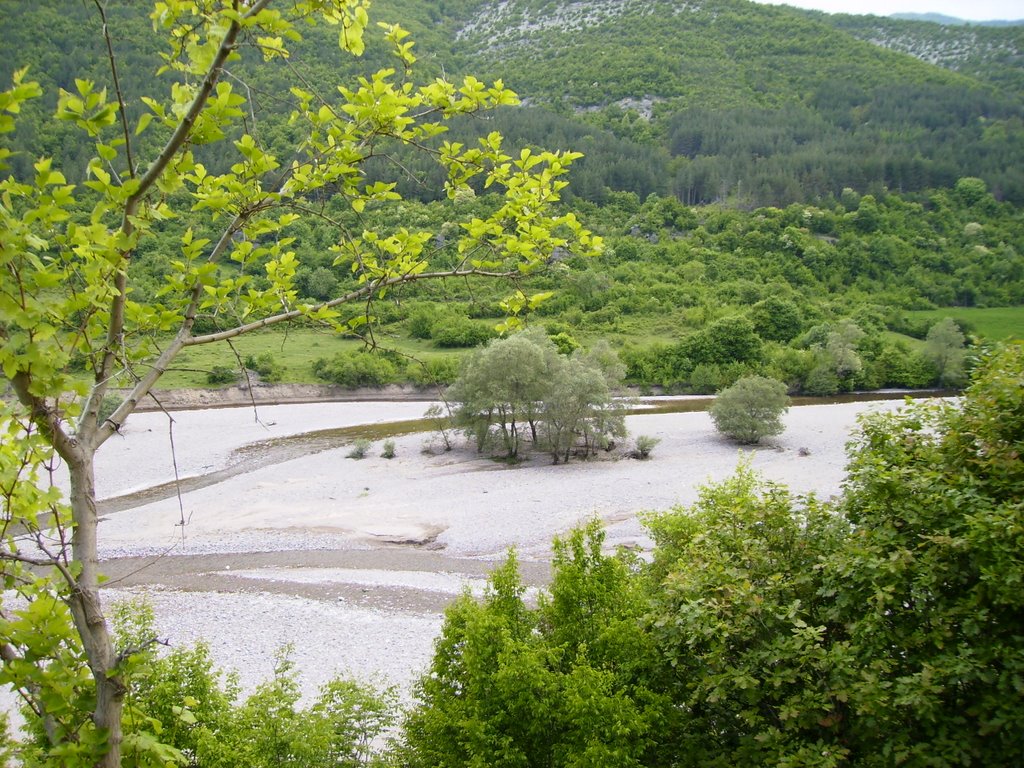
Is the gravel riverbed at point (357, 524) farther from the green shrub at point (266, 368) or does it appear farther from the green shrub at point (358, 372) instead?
the green shrub at point (358, 372)

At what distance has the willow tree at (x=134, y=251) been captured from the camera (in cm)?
239

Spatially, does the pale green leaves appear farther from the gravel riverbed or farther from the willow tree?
the gravel riverbed

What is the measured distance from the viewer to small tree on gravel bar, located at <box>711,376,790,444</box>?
34.3 metres

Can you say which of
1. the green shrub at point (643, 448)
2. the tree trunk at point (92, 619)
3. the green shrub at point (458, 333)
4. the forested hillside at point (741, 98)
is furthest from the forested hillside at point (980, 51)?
the tree trunk at point (92, 619)

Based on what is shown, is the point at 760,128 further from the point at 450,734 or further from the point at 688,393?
the point at 450,734

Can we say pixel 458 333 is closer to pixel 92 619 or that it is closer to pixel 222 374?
pixel 222 374

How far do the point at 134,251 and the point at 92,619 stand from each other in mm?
1543

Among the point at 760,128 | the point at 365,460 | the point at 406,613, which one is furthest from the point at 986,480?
the point at 760,128

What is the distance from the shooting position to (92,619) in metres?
2.62

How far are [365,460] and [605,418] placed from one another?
12.8 metres

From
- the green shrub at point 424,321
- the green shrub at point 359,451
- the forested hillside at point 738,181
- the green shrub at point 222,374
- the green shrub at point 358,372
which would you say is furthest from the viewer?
the green shrub at point 424,321

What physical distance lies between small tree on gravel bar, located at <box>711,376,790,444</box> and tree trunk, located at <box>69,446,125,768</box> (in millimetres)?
34551

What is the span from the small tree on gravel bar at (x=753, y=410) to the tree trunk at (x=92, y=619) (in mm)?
34551

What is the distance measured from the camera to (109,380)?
2.77m
